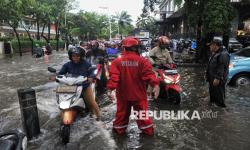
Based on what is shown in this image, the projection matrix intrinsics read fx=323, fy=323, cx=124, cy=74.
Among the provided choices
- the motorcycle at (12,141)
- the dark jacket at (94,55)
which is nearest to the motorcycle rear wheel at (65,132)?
the motorcycle at (12,141)

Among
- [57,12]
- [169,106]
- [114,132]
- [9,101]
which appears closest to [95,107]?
[114,132]

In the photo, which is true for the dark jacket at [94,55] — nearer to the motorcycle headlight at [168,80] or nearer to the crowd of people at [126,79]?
the motorcycle headlight at [168,80]

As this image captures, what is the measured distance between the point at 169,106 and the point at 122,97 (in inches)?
121

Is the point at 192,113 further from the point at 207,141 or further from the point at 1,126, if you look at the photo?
the point at 1,126

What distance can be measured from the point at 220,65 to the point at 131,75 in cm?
281

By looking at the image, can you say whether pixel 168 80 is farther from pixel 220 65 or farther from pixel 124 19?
pixel 124 19

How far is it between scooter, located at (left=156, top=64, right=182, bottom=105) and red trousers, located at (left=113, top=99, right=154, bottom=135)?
236 centimetres

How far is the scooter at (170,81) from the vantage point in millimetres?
8164

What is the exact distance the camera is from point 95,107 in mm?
6422

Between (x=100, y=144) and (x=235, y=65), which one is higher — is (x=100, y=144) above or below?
below

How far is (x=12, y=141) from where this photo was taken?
3.00m

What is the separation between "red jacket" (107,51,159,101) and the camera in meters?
5.46

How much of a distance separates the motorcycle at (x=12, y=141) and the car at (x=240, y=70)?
911cm

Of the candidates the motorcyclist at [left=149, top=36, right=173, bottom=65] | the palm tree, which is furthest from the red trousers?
the palm tree
